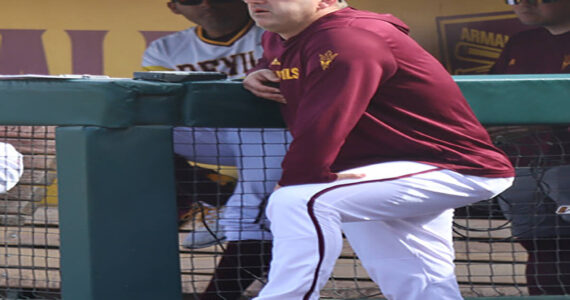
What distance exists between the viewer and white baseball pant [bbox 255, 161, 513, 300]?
6.24 feet

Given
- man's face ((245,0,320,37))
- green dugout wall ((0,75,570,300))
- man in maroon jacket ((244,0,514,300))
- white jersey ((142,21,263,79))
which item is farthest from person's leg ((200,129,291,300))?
white jersey ((142,21,263,79))

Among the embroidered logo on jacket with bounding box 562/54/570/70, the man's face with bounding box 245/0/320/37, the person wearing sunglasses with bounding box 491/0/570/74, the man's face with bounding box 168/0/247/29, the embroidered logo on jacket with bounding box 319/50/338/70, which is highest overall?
the man's face with bounding box 168/0/247/29

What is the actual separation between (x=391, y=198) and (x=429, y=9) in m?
2.72

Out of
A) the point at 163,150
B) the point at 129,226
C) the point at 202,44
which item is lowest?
the point at 129,226

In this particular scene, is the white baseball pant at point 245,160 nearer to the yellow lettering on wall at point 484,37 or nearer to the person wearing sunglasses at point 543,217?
the person wearing sunglasses at point 543,217

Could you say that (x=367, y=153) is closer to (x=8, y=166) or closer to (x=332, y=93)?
(x=332, y=93)

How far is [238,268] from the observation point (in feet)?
8.80

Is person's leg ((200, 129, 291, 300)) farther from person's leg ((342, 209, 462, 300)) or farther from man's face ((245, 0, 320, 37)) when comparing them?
man's face ((245, 0, 320, 37))

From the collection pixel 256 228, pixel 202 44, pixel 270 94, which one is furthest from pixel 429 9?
pixel 270 94

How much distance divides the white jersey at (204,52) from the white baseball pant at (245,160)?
1.50m

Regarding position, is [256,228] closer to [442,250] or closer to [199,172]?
[199,172]

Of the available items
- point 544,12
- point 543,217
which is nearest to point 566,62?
point 544,12

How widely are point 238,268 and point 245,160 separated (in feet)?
1.13

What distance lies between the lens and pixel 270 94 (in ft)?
7.37
